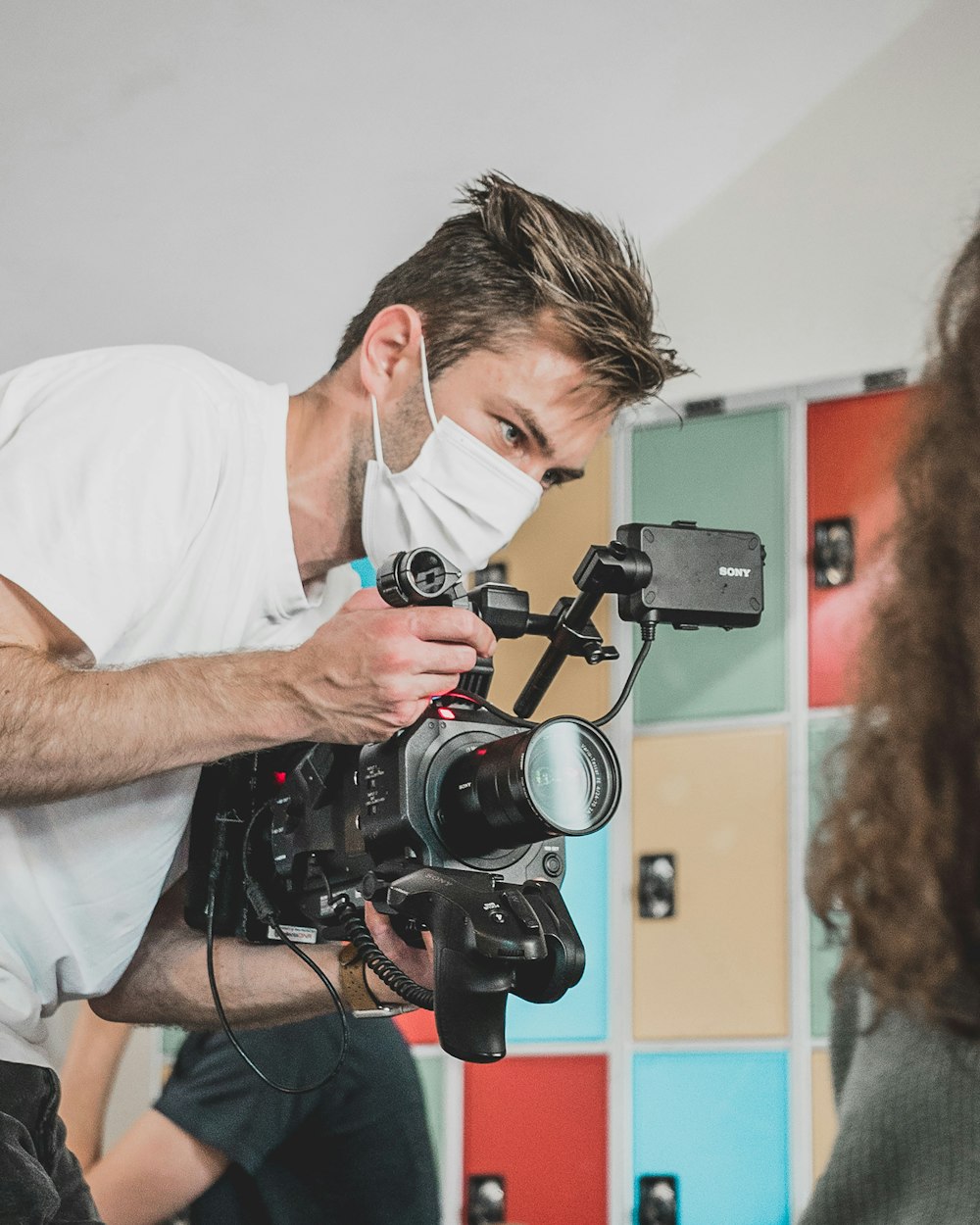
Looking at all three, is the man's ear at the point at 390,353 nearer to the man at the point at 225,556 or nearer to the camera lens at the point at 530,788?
the man at the point at 225,556

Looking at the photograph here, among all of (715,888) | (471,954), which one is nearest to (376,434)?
(471,954)

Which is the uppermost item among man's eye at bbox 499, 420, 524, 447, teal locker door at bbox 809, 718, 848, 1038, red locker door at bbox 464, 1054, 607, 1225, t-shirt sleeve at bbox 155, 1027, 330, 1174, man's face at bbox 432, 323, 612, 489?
man's face at bbox 432, 323, 612, 489

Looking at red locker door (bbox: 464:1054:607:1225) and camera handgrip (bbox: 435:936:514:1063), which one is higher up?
camera handgrip (bbox: 435:936:514:1063)

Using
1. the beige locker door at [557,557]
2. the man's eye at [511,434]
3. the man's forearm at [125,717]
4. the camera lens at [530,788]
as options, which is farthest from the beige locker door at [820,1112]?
the man's forearm at [125,717]

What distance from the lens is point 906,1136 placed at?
483 millimetres

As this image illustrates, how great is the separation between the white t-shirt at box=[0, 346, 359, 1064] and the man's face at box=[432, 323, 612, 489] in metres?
0.24

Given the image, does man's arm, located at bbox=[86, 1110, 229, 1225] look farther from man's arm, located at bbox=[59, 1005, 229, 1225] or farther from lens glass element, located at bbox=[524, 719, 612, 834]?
lens glass element, located at bbox=[524, 719, 612, 834]

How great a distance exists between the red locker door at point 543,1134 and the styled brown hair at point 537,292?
128 cm

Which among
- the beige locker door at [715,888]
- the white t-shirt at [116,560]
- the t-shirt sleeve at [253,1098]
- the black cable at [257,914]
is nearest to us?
the white t-shirt at [116,560]

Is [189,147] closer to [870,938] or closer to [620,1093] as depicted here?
A: [620,1093]

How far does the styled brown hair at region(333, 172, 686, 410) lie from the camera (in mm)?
1486

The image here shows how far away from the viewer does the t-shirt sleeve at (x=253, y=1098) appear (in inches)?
65.1

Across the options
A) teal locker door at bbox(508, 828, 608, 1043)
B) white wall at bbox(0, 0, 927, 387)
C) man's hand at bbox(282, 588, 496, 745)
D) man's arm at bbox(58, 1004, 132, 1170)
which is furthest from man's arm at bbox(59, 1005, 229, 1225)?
white wall at bbox(0, 0, 927, 387)

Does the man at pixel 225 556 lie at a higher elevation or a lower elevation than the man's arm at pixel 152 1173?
higher
